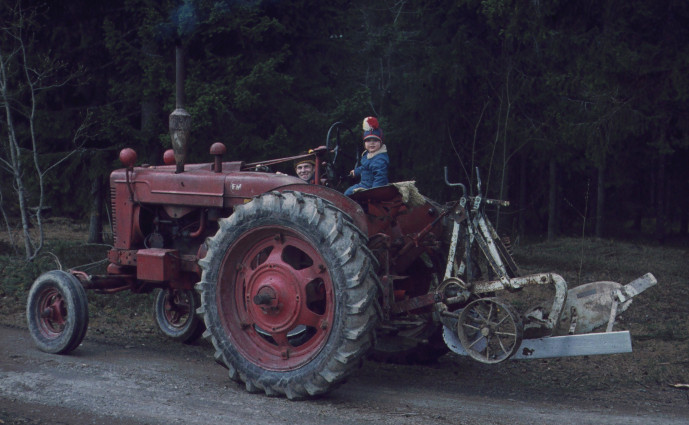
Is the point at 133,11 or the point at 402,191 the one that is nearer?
the point at 402,191

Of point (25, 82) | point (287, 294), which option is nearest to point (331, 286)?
point (287, 294)

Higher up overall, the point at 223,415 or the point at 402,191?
the point at 402,191

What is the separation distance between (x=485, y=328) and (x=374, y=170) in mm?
1623

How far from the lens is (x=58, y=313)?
665 cm

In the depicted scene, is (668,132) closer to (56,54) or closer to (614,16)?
(614,16)

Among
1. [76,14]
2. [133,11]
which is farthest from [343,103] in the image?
[76,14]

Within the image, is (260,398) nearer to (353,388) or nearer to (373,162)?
(353,388)

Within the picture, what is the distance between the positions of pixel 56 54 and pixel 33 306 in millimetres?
7456

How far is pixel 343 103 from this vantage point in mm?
14148

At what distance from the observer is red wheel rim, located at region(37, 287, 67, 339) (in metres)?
6.65

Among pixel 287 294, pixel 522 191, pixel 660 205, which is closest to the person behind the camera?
pixel 287 294

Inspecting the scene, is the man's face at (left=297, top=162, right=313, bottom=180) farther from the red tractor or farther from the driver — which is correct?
the red tractor

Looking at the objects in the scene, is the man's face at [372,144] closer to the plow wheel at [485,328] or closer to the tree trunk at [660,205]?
the plow wheel at [485,328]

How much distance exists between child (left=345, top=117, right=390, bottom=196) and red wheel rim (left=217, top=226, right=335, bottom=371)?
36.9 inches
